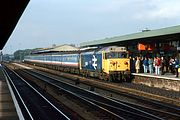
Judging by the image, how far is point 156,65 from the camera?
30.3 m

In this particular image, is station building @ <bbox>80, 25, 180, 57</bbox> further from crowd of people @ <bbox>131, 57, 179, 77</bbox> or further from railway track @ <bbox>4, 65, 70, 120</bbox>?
railway track @ <bbox>4, 65, 70, 120</bbox>

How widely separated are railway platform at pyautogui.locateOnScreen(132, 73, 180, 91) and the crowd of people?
2.78 feet

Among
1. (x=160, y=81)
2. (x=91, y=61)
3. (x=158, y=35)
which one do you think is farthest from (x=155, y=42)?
(x=160, y=81)

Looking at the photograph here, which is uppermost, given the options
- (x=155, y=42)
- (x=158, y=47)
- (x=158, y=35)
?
(x=158, y=35)

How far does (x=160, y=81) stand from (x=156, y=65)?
1.75 m

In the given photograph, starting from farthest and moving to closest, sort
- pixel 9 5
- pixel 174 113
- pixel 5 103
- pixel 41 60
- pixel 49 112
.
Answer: pixel 41 60 → pixel 5 103 → pixel 49 112 → pixel 174 113 → pixel 9 5

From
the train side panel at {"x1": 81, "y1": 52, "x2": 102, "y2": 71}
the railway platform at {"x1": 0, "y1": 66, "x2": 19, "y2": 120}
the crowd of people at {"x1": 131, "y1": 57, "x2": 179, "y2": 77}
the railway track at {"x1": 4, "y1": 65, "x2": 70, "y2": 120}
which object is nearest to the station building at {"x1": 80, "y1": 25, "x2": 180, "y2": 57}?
the crowd of people at {"x1": 131, "y1": 57, "x2": 179, "y2": 77}

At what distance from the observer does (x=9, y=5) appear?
13.7m

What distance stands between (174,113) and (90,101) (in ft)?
22.7

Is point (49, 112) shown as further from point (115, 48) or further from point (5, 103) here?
point (115, 48)

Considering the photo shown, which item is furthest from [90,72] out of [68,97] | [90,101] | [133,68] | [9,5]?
[9,5]

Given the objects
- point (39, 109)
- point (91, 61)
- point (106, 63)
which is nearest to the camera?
point (39, 109)

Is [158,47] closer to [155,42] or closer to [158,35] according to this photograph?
[155,42]

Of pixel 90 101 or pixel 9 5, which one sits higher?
pixel 9 5
